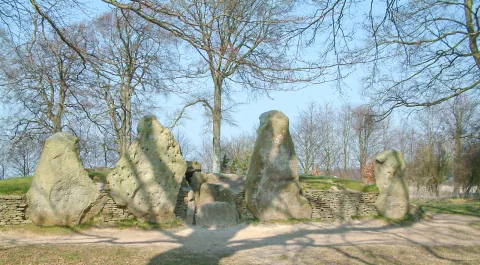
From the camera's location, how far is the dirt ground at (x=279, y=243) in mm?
9109

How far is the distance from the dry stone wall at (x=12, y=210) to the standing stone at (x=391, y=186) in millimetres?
10834

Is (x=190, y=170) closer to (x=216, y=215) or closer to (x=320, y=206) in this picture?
(x=216, y=215)

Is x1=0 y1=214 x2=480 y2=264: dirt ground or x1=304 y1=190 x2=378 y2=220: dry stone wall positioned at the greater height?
x1=304 y1=190 x2=378 y2=220: dry stone wall

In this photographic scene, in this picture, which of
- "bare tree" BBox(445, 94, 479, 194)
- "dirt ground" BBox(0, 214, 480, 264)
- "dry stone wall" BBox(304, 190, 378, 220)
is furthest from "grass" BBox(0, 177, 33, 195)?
"bare tree" BBox(445, 94, 479, 194)

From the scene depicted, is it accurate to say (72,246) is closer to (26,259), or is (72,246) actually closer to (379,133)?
(26,259)

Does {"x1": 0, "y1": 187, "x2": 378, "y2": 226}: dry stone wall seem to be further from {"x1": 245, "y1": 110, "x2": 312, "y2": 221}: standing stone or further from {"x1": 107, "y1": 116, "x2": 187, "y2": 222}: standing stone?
{"x1": 245, "y1": 110, "x2": 312, "y2": 221}: standing stone

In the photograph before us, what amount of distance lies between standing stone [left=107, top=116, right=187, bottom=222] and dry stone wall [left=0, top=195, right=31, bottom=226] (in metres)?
2.32

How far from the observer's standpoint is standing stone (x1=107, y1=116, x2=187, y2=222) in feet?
41.8

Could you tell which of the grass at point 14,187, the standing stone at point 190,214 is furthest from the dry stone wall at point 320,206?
the grass at point 14,187

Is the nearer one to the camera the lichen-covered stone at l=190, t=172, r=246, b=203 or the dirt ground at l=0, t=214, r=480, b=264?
the dirt ground at l=0, t=214, r=480, b=264

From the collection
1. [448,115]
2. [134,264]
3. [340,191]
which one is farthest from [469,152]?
[134,264]

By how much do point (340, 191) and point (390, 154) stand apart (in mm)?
2180

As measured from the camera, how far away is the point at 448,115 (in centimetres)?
3669

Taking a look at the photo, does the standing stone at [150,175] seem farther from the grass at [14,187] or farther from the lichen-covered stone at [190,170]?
the grass at [14,187]
